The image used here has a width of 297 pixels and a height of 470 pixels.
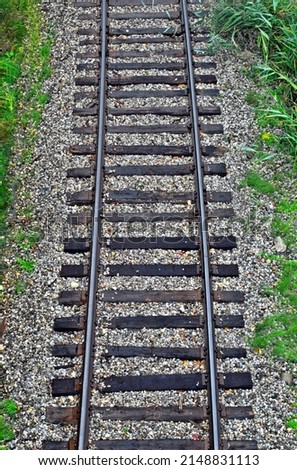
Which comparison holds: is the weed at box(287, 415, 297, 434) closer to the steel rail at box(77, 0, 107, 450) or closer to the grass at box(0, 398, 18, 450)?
the steel rail at box(77, 0, 107, 450)

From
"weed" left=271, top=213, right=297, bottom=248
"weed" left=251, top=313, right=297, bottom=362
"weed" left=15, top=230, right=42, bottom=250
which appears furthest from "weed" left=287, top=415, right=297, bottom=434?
"weed" left=15, top=230, right=42, bottom=250

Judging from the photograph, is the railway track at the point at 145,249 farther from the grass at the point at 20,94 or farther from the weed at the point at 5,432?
the grass at the point at 20,94

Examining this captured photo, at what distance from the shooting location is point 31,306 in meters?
6.79

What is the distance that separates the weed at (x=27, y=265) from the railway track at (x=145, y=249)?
423 mm

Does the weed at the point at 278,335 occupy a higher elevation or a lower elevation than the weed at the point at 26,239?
lower

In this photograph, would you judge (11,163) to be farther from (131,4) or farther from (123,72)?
(131,4)

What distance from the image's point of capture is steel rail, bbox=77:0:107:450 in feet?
19.3

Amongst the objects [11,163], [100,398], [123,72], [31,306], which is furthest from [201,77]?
[100,398]

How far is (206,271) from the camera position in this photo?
685cm

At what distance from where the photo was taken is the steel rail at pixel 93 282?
5891 millimetres

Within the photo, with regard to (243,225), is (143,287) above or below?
below

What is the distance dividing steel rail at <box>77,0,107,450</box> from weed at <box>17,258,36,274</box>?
695 millimetres

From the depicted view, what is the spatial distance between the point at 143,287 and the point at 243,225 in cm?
143

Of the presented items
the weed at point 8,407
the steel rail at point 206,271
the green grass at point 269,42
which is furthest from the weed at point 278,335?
the green grass at point 269,42
